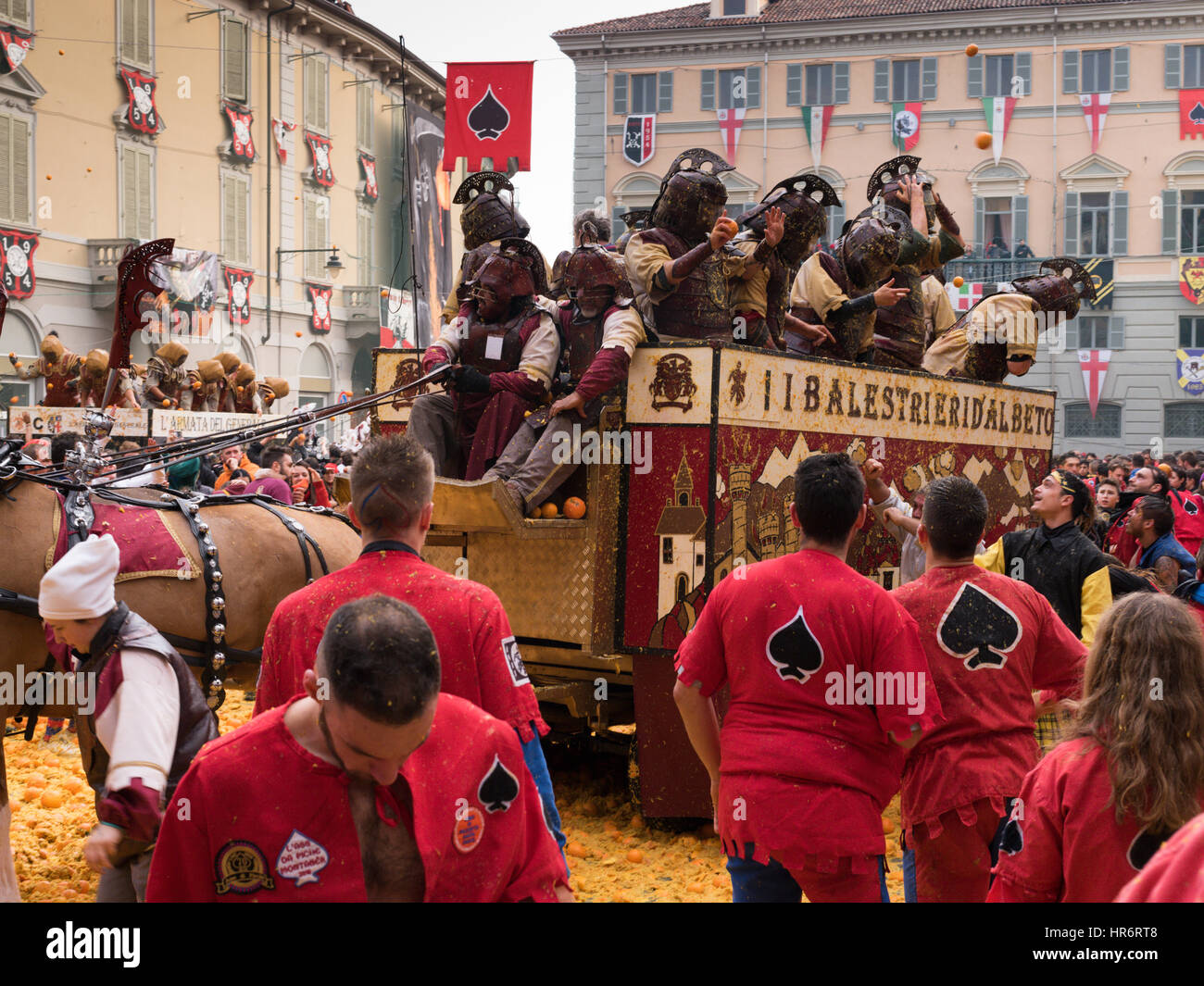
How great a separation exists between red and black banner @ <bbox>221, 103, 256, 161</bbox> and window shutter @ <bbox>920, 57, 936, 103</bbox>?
1845cm

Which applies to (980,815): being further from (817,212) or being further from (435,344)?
(817,212)

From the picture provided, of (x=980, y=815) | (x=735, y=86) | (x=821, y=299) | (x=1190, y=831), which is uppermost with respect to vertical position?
(x=735, y=86)

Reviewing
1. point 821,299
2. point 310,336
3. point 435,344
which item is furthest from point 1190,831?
point 310,336

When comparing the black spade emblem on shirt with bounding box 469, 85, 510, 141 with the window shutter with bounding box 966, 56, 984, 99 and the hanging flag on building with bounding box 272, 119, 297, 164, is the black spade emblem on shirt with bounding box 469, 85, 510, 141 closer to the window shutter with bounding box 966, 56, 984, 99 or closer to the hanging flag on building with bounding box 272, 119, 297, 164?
the hanging flag on building with bounding box 272, 119, 297, 164

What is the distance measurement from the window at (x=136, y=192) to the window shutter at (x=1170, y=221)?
88.2 feet

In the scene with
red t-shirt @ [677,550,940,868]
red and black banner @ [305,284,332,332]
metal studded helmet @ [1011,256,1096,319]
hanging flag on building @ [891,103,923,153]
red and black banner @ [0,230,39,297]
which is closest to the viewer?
red t-shirt @ [677,550,940,868]

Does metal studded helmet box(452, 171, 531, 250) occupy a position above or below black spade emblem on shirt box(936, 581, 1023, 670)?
above

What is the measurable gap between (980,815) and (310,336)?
30400 millimetres

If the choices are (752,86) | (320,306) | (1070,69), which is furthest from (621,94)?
(1070,69)

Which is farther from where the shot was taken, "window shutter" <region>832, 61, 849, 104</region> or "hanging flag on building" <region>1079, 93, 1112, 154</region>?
"window shutter" <region>832, 61, 849, 104</region>

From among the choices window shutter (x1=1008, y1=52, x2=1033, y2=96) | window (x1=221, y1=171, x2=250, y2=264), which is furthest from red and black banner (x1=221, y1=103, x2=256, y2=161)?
window shutter (x1=1008, y1=52, x2=1033, y2=96)

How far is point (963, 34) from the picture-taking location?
3406 cm

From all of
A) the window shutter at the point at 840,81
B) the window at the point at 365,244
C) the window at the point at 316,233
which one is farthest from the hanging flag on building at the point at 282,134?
the window shutter at the point at 840,81

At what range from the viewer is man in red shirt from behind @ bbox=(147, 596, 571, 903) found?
209cm
